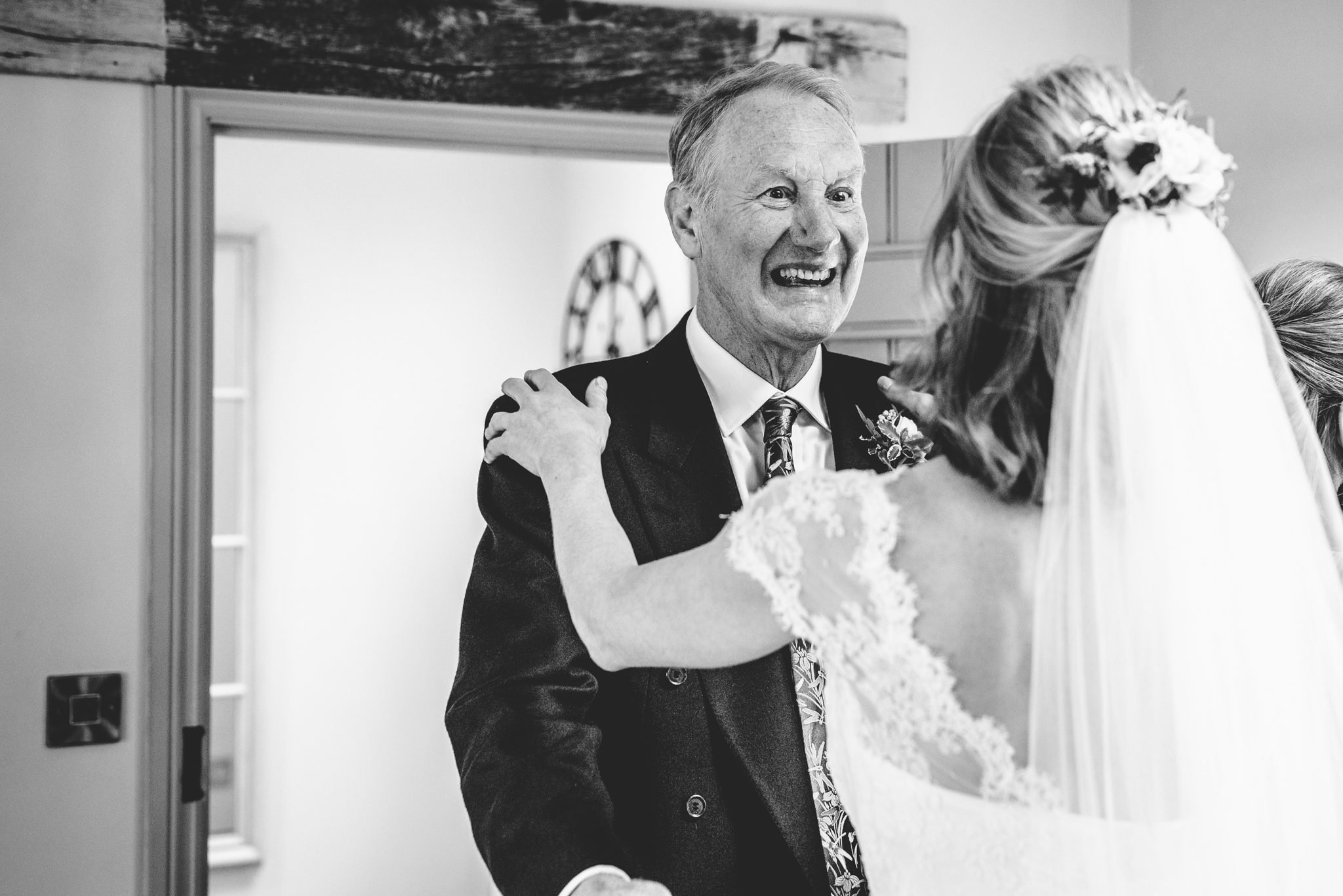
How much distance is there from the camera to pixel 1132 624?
3.92 feet

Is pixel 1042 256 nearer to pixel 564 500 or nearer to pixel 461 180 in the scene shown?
pixel 564 500

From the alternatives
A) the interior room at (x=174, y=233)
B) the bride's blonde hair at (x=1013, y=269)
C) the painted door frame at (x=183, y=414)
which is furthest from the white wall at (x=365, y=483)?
the bride's blonde hair at (x=1013, y=269)

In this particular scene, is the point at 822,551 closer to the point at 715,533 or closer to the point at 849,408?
the point at 715,533

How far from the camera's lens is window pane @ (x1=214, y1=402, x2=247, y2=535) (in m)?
4.86

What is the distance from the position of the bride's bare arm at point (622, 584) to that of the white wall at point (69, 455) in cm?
113

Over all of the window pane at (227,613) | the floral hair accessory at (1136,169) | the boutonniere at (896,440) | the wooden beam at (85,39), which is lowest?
the window pane at (227,613)

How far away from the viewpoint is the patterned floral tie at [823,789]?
5.28 ft

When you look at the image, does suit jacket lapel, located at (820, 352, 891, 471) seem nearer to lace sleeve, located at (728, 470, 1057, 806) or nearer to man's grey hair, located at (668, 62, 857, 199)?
man's grey hair, located at (668, 62, 857, 199)

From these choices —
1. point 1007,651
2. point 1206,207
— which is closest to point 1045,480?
point 1007,651

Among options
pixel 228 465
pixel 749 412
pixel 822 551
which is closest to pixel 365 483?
pixel 228 465

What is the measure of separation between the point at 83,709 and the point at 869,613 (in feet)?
5.91

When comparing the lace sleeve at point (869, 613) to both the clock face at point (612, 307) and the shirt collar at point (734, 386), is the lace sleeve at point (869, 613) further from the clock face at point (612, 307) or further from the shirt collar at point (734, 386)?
the clock face at point (612, 307)

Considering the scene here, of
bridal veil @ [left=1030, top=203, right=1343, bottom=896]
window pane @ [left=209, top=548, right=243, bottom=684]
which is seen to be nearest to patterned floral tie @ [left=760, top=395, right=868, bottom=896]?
bridal veil @ [left=1030, top=203, right=1343, bottom=896]

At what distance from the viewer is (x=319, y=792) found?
16.1ft
